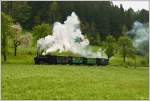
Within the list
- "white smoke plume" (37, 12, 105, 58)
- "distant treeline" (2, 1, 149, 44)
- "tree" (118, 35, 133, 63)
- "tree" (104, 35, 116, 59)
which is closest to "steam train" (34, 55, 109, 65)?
"white smoke plume" (37, 12, 105, 58)

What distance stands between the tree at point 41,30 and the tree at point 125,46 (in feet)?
25.6

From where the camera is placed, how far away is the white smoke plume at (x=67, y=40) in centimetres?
3422

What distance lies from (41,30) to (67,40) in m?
4.29

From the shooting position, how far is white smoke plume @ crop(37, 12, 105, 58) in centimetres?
3422

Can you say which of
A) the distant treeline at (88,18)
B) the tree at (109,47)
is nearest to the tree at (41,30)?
the distant treeline at (88,18)

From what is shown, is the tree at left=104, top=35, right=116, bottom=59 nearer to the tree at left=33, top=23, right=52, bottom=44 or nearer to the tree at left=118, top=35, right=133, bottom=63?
the tree at left=118, top=35, right=133, bottom=63

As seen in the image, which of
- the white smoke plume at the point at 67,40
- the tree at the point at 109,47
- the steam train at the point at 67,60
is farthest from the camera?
the tree at the point at 109,47

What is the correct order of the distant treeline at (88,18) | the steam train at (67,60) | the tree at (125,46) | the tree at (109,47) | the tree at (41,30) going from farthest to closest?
the tree at (109,47), the steam train at (67,60), the tree at (125,46), the tree at (41,30), the distant treeline at (88,18)

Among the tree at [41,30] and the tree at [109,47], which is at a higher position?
the tree at [41,30]

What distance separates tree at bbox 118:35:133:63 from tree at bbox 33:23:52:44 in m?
7.81

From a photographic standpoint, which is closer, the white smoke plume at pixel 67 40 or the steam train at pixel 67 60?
the white smoke plume at pixel 67 40

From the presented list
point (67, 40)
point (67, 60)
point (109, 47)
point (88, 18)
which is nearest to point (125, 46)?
point (109, 47)

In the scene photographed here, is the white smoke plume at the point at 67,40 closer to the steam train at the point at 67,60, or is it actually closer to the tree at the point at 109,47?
the steam train at the point at 67,60

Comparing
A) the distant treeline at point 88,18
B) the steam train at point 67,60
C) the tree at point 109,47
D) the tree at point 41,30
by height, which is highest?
the distant treeline at point 88,18
